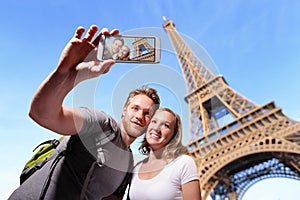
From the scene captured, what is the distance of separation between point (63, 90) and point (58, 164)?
1.01 ft

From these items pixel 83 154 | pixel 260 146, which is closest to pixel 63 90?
pixel 83 154

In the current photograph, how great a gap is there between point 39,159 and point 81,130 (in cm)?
34

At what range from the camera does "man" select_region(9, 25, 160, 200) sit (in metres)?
0.94

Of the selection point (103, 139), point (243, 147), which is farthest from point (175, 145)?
point (243, 147)

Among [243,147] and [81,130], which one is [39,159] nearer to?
[81,130]

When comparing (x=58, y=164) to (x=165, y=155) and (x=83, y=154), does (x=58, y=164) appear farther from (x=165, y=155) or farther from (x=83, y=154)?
(x=165, y=155)

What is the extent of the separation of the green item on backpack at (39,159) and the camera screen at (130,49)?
1.57ft

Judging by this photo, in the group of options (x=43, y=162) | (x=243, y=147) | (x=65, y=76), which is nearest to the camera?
(x=65, y=76)

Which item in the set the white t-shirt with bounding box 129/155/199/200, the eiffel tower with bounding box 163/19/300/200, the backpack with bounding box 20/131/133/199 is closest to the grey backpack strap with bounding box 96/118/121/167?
the backpack with bounding box 20/131/133/199

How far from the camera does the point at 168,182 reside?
4.16 ft

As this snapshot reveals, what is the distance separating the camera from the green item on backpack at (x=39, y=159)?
48.8 inches

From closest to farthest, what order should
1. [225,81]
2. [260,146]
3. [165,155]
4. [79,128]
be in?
1. [79,128]
2. [165,155]
3. [260,146]
4. [225,81]

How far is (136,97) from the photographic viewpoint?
1.21 meters

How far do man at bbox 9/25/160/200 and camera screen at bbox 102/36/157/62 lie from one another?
0.04 metres
